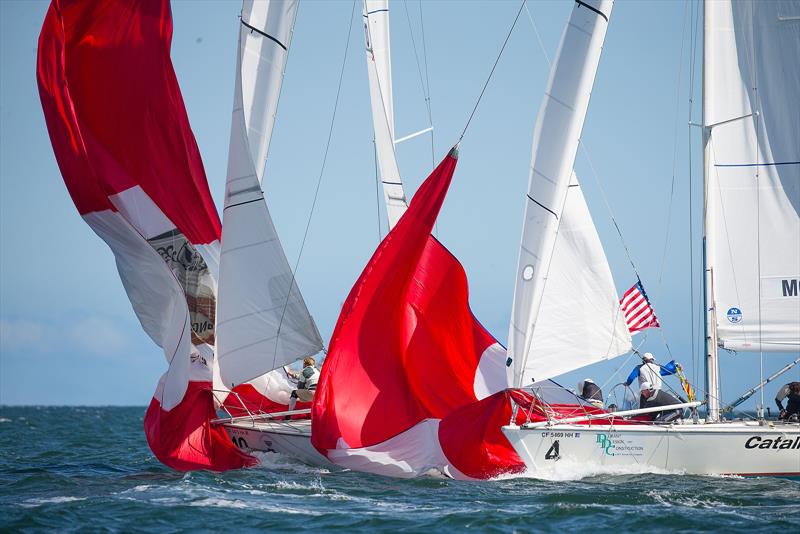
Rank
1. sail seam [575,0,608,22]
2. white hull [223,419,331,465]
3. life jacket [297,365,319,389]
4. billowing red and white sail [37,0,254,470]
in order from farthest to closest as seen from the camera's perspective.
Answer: life jacket [297,365,319,389]
billowing red and white sail [37,0,254,470]
white hull [223,419,331,465]
sail seam [575,0,608,22]

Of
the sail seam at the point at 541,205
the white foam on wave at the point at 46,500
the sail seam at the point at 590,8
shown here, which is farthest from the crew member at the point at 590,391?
the white foam on wave at the point at 46,500

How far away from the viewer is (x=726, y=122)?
1574 centimetres

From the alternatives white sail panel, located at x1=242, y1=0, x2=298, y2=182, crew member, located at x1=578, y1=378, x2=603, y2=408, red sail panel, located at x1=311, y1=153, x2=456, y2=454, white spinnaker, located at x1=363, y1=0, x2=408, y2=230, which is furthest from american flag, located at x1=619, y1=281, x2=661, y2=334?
white sail panel, located at x1=242, y1=0, x2=298, y2=182

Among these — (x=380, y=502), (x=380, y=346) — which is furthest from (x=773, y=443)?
(x=380, y=346)

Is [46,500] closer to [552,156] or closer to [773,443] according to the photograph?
[552,156]

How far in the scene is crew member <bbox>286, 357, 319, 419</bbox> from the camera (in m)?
17.2

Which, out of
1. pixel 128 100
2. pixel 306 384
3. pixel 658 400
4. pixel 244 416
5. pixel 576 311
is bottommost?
pixel 244 416

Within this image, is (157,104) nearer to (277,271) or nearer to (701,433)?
(277,271)

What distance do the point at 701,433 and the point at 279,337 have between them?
20.5ft

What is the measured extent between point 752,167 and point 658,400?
370 cm

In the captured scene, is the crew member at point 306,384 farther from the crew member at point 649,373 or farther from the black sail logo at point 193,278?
the crew member at point 649,373

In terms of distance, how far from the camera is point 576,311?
601 inches

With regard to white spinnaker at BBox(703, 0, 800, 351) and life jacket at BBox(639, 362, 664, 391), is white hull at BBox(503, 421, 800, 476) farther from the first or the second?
white spinnaker at BBox(703, 0, 800, 351)

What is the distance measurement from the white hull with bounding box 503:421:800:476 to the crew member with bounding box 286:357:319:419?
4.20 metres
